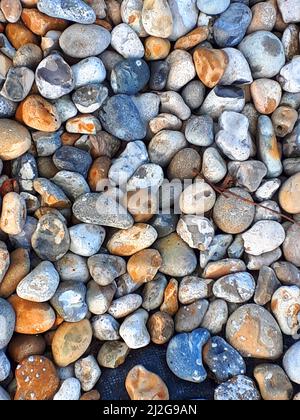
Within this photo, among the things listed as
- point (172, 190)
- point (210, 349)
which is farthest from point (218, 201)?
point (210, 349)

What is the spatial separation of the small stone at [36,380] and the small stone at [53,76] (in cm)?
65

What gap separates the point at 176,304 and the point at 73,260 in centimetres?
28

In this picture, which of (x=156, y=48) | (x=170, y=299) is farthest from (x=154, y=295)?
(x=156, y=48)

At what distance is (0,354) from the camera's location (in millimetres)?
1062

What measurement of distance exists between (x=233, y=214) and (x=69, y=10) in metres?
0.66

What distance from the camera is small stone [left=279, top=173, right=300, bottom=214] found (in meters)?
1.20

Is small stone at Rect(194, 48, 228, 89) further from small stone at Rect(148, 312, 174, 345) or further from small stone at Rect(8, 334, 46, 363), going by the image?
small stone at Rect(8, 334, 46, 363)

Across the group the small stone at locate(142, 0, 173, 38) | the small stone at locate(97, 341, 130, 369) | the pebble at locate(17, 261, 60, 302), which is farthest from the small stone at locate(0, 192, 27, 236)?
the small stone at locate(142, 0, 173, 38)

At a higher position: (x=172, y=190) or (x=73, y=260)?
(x=172, y=190)

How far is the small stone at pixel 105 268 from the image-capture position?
1133mm

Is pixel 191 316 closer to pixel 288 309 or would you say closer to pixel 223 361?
pixel 223 361

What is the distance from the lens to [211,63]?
124cm
